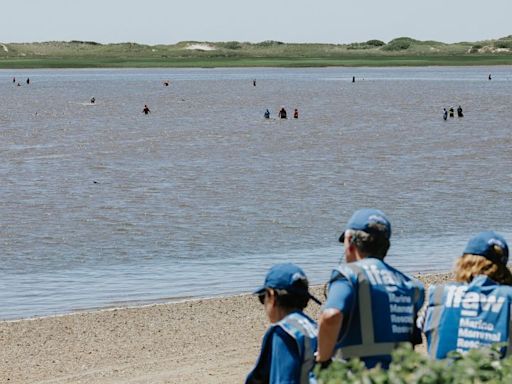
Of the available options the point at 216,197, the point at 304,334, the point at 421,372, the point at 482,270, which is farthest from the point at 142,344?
the point at 216,197

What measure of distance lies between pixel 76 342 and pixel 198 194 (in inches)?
745

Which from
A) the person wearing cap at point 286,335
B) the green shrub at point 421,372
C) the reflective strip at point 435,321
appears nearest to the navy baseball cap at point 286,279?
the person wearing cap at point 286,335

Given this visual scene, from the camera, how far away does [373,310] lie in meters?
6.22

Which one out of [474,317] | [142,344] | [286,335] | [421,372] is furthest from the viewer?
[142,344]

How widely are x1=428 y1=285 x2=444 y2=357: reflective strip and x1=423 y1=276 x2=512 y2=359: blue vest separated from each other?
1 cm

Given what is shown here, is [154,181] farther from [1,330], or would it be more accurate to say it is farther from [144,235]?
[1,330]

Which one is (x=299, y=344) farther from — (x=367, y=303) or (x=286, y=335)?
(x=367, y=303)

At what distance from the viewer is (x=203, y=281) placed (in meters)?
19.8

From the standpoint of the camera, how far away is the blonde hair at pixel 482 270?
6441 mm

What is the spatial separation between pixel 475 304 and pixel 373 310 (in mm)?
581

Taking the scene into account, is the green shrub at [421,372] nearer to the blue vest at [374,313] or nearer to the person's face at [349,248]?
the blue vest at [374,313]

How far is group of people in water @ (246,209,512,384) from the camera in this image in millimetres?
6027

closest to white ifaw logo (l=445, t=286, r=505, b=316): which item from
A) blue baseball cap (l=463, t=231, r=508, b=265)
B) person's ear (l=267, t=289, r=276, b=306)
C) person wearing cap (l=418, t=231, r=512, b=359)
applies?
person wearing cap (l=418, t=231, r=512, b=359)

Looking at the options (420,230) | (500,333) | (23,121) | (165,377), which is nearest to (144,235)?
(420,230)
